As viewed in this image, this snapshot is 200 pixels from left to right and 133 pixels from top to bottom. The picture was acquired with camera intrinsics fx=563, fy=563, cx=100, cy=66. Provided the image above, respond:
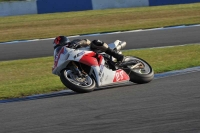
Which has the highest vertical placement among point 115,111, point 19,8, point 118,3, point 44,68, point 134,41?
point 115,111

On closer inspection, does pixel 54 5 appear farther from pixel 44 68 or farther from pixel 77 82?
pixel 77 82

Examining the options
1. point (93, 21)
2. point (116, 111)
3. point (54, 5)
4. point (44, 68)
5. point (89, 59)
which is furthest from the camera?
point (54, 5)

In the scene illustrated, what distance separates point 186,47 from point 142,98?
7.46 m

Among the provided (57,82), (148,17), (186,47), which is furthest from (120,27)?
(57,82)

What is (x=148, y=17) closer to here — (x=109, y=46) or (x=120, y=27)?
(x=120, y=27)

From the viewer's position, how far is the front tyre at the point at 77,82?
27.0 ft

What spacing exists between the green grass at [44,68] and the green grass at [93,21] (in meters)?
7.57

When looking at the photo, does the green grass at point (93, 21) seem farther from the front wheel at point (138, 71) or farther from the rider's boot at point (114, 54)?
the rider's boot at point (114, 54)

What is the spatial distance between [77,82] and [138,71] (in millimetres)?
1202

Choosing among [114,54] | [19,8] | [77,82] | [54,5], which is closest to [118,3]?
[54,5]

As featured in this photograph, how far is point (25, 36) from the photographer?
22.2m

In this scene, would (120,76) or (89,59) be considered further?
(120,76)

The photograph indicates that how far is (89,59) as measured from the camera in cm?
853

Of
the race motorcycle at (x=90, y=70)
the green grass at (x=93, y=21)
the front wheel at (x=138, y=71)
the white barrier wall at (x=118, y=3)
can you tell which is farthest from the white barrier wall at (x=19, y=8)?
the race motorcycle at (x=90, y=70)
